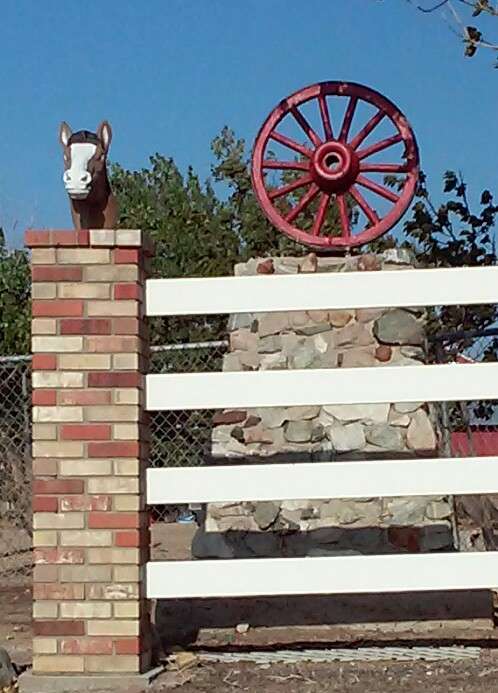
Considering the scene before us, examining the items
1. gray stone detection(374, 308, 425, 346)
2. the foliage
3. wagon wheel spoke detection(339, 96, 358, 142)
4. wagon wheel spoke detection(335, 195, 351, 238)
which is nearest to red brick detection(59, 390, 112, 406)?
gray stone detection(374, 308, 425, 346)

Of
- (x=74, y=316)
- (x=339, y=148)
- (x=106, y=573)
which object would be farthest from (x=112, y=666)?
(x=339, y=148)

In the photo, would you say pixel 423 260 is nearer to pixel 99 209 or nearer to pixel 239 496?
pixel 99 209

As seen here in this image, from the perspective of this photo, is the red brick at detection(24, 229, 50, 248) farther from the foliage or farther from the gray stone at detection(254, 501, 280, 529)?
the foliage

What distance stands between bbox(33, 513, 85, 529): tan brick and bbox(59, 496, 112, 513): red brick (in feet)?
0.09

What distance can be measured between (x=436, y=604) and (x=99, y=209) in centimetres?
282

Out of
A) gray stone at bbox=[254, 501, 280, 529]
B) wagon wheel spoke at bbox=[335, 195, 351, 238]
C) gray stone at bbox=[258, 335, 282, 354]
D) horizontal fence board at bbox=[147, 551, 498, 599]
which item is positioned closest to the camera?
horizontal fence board at bbox=[147, 551, 498, 599]

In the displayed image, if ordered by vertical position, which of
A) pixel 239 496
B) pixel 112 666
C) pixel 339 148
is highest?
pixel 339 148

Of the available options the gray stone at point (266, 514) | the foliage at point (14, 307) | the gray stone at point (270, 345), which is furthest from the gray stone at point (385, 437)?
the foliage at point (14, 307)

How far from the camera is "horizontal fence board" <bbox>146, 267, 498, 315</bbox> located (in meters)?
5.78

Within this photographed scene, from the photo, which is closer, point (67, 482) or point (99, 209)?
point (67, 482)

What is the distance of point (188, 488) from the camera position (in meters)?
5.72

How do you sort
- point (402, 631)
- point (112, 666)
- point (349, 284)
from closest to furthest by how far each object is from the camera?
point (112, 666), point (349, 284), point (402, 631)

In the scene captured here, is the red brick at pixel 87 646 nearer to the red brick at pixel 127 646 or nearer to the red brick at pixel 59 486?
the red brick at pixel 127 646

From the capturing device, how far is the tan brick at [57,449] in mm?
5551
